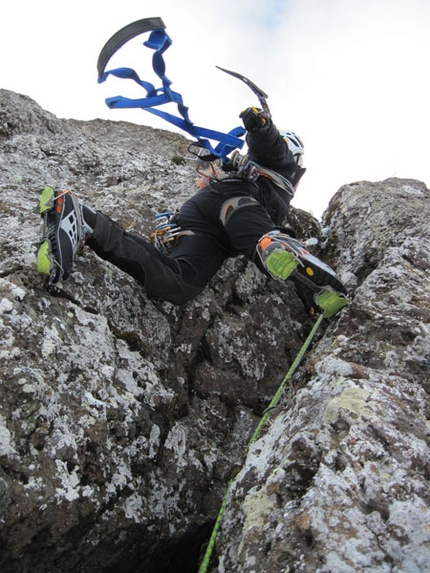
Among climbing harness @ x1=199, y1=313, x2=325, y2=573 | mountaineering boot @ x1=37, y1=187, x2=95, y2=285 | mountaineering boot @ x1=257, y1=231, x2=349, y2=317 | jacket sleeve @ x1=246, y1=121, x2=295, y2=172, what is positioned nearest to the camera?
climbing harness @ x1=199, y1=313, x2=325, y2=573

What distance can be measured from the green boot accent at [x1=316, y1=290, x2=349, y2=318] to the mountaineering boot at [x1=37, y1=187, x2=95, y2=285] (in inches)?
80.1

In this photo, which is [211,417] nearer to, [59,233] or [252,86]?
[59,233]

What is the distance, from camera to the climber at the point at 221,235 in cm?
400

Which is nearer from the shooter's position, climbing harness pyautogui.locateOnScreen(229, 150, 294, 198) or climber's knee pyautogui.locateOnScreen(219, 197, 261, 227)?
climber's knee pyautogui.locateOnScreen(219, 197, 261, 227)

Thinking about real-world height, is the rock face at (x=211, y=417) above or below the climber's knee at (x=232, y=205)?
below

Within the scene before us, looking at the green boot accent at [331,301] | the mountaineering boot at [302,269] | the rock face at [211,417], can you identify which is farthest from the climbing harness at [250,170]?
the green boot accent at [331,301]

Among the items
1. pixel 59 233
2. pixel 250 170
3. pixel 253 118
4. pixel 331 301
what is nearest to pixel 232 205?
pixel 250 170

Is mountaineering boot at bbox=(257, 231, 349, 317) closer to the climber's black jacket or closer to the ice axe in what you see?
the climber's black jacket

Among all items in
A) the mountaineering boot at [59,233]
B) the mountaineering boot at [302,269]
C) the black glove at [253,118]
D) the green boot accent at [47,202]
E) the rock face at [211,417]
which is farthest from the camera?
the black glove at [253,118]

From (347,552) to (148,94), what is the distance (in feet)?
13.0

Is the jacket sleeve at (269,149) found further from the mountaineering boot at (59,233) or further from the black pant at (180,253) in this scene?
the mountaineering boot at (59,233)

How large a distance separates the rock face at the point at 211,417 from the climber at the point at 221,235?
219 mm

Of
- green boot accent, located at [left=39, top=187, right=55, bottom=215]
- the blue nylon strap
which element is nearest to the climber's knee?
the blue nylon strap

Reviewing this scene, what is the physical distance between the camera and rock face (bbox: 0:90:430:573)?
8.54 ft
